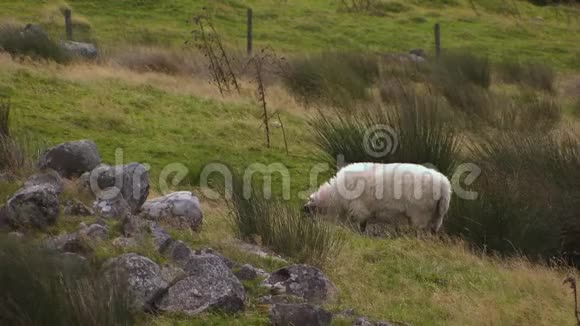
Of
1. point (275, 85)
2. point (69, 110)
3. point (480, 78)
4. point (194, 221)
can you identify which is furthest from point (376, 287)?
point (480, 78)

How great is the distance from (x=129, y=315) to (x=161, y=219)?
2.79m

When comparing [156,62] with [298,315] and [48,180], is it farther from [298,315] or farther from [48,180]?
[298,315]

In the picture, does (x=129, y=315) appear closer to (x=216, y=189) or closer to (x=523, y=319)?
(x=523, y=319)

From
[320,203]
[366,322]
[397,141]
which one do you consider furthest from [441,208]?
[366,322]

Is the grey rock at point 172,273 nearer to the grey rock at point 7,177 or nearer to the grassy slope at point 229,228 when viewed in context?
the grassy slope at point 229,228

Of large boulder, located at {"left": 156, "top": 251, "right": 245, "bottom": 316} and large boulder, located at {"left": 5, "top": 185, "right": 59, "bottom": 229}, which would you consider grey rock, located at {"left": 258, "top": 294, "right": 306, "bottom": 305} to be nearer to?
large boulder, located at {"left": 156, "top": 251, "right": 245, "bottom": 316}

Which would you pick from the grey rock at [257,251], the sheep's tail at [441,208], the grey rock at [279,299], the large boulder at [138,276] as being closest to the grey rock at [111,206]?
the grey rock at [257,251]

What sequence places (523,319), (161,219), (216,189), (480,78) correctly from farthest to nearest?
1. (480,78)
2. (216,189)
3. (161,219)
4. (523,319)

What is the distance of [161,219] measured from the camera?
858cm

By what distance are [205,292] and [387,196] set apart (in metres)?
4.08

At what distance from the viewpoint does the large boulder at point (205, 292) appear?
20.6 feet

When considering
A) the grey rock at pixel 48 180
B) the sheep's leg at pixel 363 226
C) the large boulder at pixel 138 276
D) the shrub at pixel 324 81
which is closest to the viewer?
the large boulder at pixel 138 276

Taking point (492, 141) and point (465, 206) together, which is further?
point (492, 141)

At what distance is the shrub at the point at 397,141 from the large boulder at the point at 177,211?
316cm
